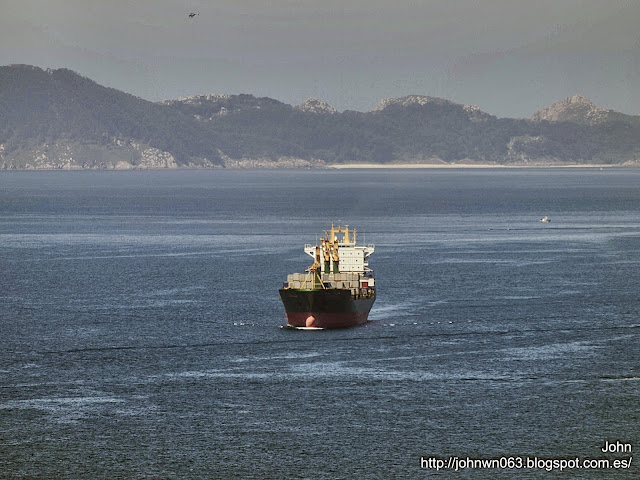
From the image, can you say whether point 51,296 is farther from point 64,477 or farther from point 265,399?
point 64,477

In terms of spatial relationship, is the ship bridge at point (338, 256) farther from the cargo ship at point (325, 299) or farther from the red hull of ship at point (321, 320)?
the red hull of ship at point (321, 320)

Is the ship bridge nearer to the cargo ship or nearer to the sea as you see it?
the cargo ship

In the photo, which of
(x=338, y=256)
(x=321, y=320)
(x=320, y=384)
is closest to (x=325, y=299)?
(x=321, y=320)

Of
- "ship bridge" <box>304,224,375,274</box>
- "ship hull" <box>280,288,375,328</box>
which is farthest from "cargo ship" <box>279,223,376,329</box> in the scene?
"ship bridge" <box>304,224,375,274</box>

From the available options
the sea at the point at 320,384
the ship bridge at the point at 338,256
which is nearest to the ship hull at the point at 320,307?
the sea at the point at 320,384

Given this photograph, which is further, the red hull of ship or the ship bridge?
the ship bridge

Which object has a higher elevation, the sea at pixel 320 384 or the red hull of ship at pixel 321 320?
the red hull of ship at pixel 321 320

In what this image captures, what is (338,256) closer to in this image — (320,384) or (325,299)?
(325,299)

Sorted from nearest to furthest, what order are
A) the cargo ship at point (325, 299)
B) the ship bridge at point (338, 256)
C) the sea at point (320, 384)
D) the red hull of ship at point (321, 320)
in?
1. the sea at point (320, 384)
2. the red hull of ship at point (321, 320)
3. the cargo ship at point (325, 299)
4. the ship bridge at point (338, 256)
